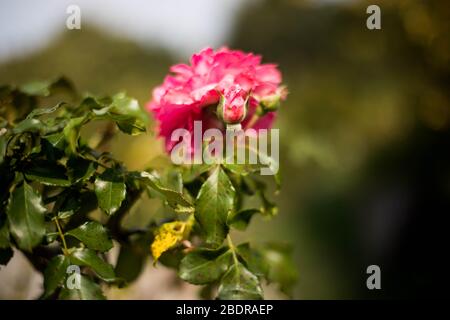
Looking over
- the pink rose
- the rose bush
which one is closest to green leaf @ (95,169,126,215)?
the rose bush

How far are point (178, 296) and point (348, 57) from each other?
1881 millimetres

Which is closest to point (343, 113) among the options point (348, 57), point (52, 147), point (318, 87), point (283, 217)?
point (318, 87)

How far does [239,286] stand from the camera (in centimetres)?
40

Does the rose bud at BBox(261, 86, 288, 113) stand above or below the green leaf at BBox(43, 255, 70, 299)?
above

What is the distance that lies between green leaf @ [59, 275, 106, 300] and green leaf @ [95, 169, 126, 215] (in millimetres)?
67

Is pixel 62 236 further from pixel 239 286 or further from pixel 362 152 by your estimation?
pixel 362 152

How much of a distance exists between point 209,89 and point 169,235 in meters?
0.15

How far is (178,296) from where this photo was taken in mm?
866

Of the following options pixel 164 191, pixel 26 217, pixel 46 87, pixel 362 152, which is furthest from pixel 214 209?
pixel 362 152

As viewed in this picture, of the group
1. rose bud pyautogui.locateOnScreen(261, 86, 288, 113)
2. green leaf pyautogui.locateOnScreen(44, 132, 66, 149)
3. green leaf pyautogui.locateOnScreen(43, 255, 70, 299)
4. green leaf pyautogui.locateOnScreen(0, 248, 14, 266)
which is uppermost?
rose bud pyautogui.locateOnScreen(261, 86, 288, 113)

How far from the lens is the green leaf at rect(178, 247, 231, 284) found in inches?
16.3

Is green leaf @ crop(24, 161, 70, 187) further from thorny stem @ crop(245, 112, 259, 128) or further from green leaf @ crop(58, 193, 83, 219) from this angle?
thorny stem @ crop(245, 112, 259, 128)

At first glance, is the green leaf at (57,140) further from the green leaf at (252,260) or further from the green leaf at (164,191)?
the green leaf at (252,260)
